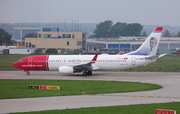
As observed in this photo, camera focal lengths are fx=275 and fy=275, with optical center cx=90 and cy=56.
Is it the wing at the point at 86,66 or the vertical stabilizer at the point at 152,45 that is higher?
the vertical stabilizer at the point at 152,45

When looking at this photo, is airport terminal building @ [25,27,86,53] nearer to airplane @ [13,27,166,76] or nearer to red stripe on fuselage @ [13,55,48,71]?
red stripe on fuselage @ [13,55,48,71]

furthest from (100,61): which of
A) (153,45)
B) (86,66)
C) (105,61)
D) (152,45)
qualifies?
(153,45)

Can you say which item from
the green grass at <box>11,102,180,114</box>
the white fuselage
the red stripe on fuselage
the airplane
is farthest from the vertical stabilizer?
the green grass at <box>11,102,180,114</box>

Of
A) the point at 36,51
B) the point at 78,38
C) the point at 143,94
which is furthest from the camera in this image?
the point at 78,38

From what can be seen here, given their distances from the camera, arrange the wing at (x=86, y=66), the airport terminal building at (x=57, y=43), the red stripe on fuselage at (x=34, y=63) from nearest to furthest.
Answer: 1. the wing at (x=86, y=66)
2. the red stripe on fuselage at (x=34, y=63)
3. the airport terminal building at (x=57, y=43)

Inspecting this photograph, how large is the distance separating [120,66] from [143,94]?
18138 millimetres

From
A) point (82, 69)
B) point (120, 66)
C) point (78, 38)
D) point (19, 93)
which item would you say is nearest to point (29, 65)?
point (82, 69)

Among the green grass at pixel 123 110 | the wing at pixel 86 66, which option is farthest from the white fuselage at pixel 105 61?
the green grass at pixel 123 110

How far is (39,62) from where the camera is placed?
45.2 metres

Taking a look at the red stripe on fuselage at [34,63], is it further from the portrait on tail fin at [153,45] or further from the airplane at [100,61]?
the portrait on tail fin at [153,45]

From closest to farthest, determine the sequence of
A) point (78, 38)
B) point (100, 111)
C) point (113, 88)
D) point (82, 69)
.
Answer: point (100, 111) → point (113, 88) → point (82, 69) → point (78, 38)

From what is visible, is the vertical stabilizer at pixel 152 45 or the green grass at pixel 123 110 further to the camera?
the vertical stabilizer at pixel 152 45

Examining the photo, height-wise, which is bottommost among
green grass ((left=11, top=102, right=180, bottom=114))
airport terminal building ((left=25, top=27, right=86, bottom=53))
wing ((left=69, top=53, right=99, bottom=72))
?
green grass ((left=11, top=102, right=180, bottom=114))

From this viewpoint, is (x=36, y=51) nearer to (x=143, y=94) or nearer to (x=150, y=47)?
(x=150, y=47)
